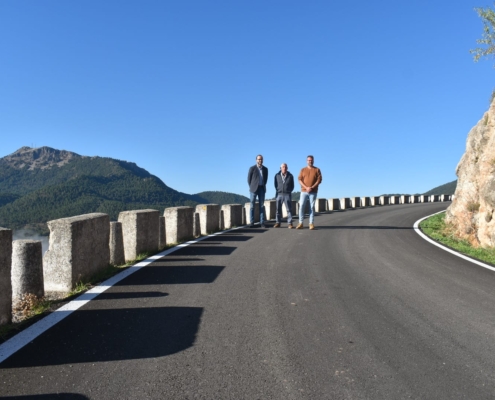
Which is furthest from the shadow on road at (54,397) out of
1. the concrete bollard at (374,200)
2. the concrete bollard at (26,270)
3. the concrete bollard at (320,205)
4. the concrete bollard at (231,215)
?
the concrete bollard at (374,200)

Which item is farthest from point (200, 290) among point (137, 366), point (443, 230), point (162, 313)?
point (443, 230)

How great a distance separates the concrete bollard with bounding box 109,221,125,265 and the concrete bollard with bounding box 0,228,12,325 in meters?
3.09

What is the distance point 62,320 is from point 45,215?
196139mm

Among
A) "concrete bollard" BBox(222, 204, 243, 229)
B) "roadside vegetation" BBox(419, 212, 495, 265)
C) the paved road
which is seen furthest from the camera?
"concrete bollard" BBox(222, 204, 243, 229)

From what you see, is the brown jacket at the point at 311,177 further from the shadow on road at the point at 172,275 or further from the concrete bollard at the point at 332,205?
the concrete bollard at the point at 332,205

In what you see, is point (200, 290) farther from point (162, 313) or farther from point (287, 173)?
point (287, 173)

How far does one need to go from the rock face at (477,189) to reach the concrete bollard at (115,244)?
831 centimetres

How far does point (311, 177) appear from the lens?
14.5m

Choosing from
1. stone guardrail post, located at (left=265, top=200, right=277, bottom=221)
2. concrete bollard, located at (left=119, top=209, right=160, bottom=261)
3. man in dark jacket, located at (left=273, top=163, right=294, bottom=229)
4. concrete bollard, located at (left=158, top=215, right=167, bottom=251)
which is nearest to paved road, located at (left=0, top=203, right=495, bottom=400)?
concrete bollard, located at (left=119, top=209, right=160, bottom=261)

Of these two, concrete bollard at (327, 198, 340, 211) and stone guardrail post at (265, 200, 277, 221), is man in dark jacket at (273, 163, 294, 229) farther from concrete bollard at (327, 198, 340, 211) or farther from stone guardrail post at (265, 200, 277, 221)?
concrete bollard at (327, 198, 340, 211)

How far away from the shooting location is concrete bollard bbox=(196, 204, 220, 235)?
13.3 m

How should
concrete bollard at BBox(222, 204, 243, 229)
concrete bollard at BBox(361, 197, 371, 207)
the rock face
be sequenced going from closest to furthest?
1. the rock face
2. concrete bollard at BBox(222, 204, 243, 229)
3. concrete bollard at BBox(361, 197, 371, 207)

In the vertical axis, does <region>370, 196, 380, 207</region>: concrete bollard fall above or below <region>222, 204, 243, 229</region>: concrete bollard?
above

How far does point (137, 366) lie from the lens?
11.3 ft
